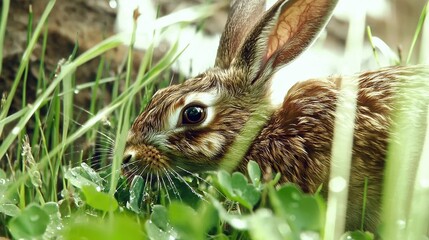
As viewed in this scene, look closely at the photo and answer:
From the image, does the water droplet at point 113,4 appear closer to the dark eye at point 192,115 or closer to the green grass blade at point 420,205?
the dark eye at point 192,115

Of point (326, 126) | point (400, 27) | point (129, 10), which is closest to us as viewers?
point (326, 126)

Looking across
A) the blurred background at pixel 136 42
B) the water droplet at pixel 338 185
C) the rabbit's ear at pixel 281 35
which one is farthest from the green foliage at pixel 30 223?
the rabbit's ear at pixel 281 35

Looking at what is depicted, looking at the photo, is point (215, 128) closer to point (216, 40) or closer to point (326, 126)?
point (326, 126)

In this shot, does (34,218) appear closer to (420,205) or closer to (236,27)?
(420,205)

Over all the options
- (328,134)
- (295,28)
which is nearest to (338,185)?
(328,134)

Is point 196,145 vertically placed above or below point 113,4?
below

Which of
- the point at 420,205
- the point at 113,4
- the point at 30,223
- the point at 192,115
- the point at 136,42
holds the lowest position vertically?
the point at 30,223

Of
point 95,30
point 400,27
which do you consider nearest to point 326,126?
point 95,30
